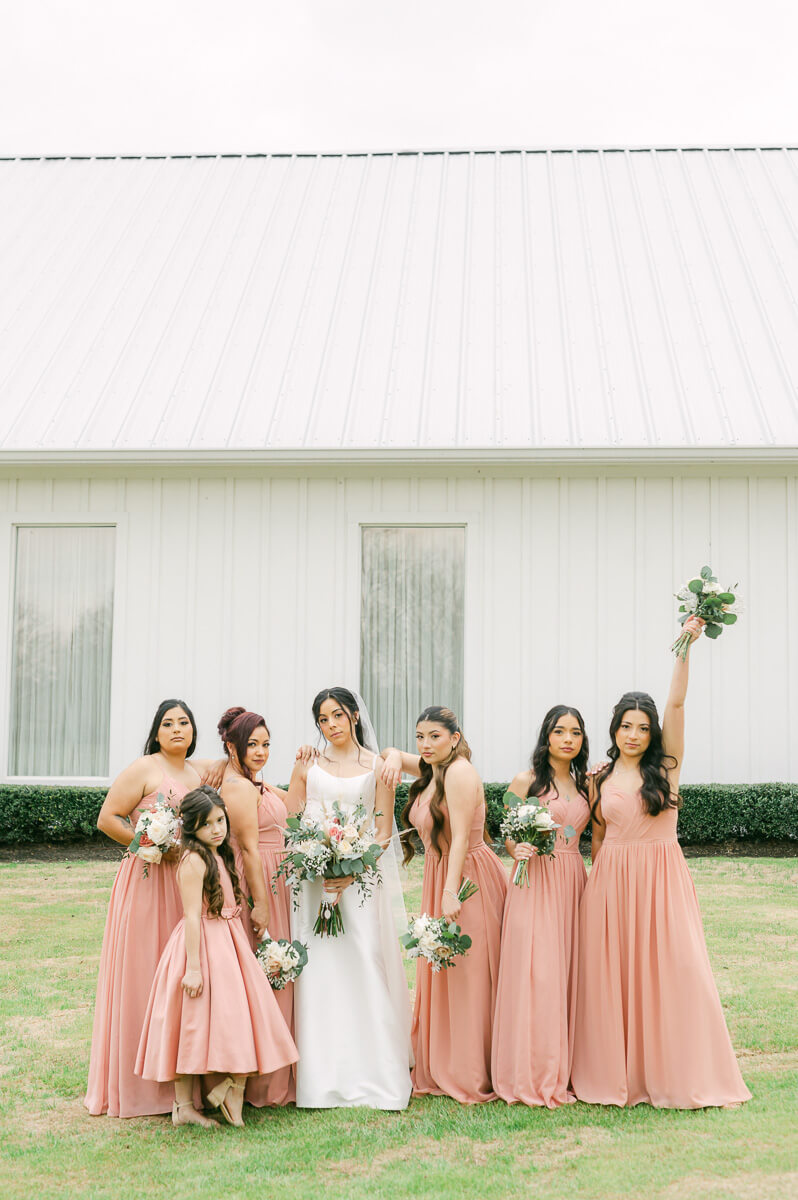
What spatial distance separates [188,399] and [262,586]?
7.63 feet

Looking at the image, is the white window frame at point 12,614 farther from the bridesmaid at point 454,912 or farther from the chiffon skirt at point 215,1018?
the chiffon skirt at point 215,1018

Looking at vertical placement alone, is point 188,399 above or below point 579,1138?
above

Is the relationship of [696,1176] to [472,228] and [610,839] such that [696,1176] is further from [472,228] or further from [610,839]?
[472,228]

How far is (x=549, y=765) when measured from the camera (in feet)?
19.6

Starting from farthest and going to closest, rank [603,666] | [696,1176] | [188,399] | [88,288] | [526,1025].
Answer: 1. [88,288]
2. [188,399]
3. [603,666]
4. [526,1025]
5. [696,1176]

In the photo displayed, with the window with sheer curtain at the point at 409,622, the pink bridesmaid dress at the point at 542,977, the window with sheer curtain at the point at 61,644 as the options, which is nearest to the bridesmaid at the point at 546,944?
the pink bridesmaid dress at the point at 542,977

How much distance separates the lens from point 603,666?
39.5 feet

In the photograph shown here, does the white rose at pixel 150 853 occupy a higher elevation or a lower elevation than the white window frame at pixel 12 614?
lower

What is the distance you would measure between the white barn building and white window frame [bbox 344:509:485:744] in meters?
0.03

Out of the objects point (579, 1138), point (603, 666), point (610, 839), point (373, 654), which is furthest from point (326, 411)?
point (579, 1138)

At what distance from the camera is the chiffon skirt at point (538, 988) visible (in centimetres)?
563

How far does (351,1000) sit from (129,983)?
1080 mm

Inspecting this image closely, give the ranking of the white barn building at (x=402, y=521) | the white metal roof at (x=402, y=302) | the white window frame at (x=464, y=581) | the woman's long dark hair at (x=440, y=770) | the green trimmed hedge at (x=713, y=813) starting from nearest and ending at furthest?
the woman's long dark hair at (x=440, y=770)
the green trimmed hedge at (x=713, y=813)
the white barn building at (x=402, y=521)
the white window frame at (x=464, y=581)
the white metal roof at (x=402, y=302)

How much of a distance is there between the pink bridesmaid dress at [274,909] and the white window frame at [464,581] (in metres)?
5.95
